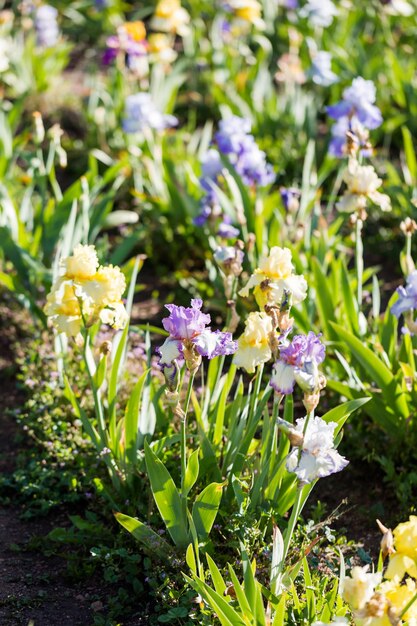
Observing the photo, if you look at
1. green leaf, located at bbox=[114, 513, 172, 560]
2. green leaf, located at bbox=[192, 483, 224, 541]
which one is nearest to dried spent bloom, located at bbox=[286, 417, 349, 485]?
green leaf, located at bbox=[192, 483, 224, 541]

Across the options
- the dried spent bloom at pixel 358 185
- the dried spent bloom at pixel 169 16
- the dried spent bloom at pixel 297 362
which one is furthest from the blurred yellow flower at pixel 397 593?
the dried spent bloom at pixel 169 16

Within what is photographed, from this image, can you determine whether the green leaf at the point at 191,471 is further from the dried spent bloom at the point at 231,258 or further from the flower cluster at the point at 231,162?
the flower cluster at the point at 231,162

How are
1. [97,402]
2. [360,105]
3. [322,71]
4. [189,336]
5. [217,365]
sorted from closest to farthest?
[189,336]
[97,402]
[217,365]
[360,105]
[322,71]

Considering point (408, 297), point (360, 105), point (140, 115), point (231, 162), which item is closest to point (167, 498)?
point (408, 297)

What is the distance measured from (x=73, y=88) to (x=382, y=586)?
17.6ft

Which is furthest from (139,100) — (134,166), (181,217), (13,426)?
(13,426)

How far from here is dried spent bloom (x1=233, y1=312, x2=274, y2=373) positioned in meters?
2.06

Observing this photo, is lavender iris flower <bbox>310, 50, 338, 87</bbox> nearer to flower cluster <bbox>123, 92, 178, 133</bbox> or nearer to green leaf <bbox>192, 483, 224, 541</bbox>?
flower cluster <bbox>123, 92, 178, 133</bbox>

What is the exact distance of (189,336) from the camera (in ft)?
6.54

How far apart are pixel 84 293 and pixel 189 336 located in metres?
0.40

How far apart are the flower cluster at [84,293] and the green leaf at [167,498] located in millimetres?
386

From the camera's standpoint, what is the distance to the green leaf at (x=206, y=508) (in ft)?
7.21

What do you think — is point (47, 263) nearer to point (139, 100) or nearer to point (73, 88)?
point (139, 100)

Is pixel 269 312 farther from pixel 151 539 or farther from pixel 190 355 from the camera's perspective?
pixel 151 539
